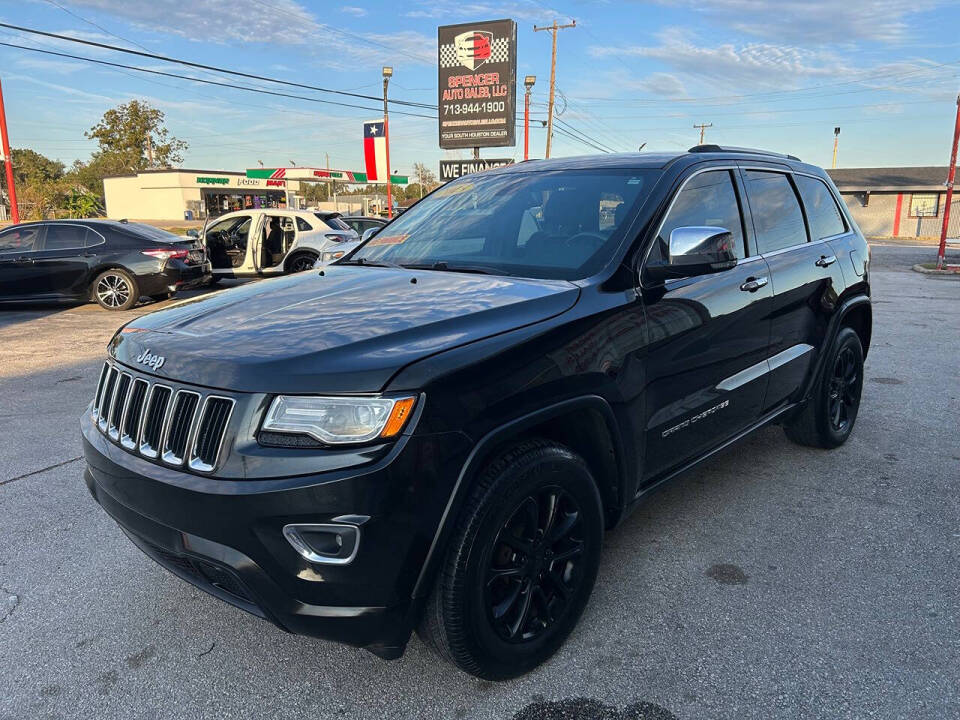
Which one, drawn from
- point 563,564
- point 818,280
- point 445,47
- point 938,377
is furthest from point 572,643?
point 445,47

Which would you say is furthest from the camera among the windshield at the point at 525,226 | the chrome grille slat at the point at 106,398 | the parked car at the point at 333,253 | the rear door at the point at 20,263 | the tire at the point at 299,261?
the tire at the point at 299,261

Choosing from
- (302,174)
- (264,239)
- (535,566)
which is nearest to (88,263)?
(264,239)

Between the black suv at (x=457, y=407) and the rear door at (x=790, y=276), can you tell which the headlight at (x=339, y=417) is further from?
the rear door at (x=790, y=276)

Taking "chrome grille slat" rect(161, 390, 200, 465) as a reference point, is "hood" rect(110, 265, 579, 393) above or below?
above

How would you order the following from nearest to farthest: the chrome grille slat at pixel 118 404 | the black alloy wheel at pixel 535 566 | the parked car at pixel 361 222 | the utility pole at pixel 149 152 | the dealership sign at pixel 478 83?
the black alloy wheel at pixel 535 566 → the chrome grille slat at pixel 118 404 → the parked car at pixel 361 222 → the dealership sign at pixel 478 83 → the utility pole at pixel 149 152

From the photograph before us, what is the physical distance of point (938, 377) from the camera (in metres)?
6.75

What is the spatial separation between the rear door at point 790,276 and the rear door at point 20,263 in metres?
10.9

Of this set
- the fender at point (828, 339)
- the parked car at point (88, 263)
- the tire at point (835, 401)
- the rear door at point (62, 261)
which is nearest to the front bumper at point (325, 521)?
the fender at point (828, 339)

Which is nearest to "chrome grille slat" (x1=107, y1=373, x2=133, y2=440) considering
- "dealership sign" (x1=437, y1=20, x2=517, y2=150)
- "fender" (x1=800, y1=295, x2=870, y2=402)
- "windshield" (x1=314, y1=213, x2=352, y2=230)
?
"fender" (x1=800, y1=295, x2=870, y2=402)

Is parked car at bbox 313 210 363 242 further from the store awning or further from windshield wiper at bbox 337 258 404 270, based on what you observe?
the store awning

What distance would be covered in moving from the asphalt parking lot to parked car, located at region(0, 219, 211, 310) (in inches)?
293

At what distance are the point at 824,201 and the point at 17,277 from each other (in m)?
11.3

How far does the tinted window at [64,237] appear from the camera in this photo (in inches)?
442

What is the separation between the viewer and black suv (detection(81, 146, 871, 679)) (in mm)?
2018
